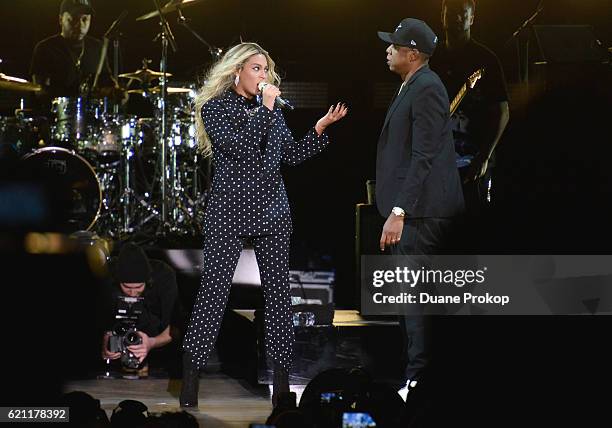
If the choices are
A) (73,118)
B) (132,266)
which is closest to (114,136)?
(73,118)

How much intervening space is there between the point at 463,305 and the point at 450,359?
1.69 meters

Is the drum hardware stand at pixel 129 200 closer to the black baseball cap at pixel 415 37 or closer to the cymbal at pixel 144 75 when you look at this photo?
the cymbal at pixel 144 75

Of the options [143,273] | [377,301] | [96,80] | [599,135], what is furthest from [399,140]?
[96,80]

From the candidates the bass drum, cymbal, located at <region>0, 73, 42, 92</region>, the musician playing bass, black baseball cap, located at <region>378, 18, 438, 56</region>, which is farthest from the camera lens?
cymbal, located at <region>0, 73, 42, 92</region>

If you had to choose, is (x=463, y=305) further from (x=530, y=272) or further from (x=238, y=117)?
(x=238, y=117)

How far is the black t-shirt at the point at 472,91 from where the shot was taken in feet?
22.5

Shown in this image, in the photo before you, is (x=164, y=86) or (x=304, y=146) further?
(x=164, y=86)

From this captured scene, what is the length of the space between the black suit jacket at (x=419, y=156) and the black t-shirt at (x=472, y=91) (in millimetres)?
2354

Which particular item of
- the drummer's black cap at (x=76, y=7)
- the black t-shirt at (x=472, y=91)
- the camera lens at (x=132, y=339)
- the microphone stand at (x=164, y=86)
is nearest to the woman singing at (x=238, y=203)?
the camera lens at (x=132, y=339)

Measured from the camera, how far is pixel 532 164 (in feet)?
13.6

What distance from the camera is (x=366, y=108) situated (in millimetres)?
9656

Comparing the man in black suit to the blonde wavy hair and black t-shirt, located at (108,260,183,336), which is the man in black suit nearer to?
the blonde wavy hair

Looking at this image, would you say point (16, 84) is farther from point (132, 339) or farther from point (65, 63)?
point (132, 339)

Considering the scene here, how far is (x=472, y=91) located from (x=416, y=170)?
2.88m
